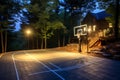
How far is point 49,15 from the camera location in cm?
3819

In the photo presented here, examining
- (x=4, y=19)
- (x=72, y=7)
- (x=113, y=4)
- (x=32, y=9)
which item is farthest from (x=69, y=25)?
(x=113, y=4)

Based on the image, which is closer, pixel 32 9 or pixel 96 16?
pixel 32 9

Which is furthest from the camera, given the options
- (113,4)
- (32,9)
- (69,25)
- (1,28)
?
(69,25)

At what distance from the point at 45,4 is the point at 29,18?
557cm

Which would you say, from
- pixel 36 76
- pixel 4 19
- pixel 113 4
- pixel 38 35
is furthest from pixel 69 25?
pixel 36 76

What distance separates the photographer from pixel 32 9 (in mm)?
37750

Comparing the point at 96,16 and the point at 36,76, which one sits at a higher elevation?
the point at 96,16

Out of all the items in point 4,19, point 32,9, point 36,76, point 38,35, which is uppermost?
point 32,9

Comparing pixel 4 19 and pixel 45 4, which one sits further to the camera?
pixel 45 4

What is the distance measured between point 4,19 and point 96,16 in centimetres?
1978

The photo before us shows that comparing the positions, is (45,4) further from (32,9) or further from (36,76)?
(36,76)

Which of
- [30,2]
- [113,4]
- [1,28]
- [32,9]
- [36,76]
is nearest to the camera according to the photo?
[36,76]

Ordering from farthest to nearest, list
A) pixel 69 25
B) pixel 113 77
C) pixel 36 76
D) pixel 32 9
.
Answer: pixel 69 25 < pixel 32 9 < pixel 36 76 < pixel 113 77

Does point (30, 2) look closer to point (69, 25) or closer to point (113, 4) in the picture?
point (69, 25)
